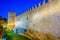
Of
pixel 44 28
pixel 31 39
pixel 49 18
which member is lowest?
pixel 31 39

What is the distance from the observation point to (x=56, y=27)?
682 centimetres

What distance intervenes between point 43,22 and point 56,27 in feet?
5.50

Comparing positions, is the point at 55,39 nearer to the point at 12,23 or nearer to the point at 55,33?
the point at 55,33

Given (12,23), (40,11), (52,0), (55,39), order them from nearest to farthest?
(55,39), (52,0), (40,11), (12,23)

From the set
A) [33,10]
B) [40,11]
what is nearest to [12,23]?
[33,10]

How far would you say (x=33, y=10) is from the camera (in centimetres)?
1080

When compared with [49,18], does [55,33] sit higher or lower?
lower

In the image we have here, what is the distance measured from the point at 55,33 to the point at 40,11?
2867 millimetres

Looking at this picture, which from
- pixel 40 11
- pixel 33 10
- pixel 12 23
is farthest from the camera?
pixel 12 23

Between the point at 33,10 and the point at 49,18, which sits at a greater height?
the point at 33,10

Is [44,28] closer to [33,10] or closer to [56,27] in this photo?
[56,27]

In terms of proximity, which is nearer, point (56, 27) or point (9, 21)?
point (56, 27)

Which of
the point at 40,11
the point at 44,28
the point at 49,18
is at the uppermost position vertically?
the point at 40,11

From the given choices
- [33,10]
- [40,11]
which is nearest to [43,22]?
[40,11]
